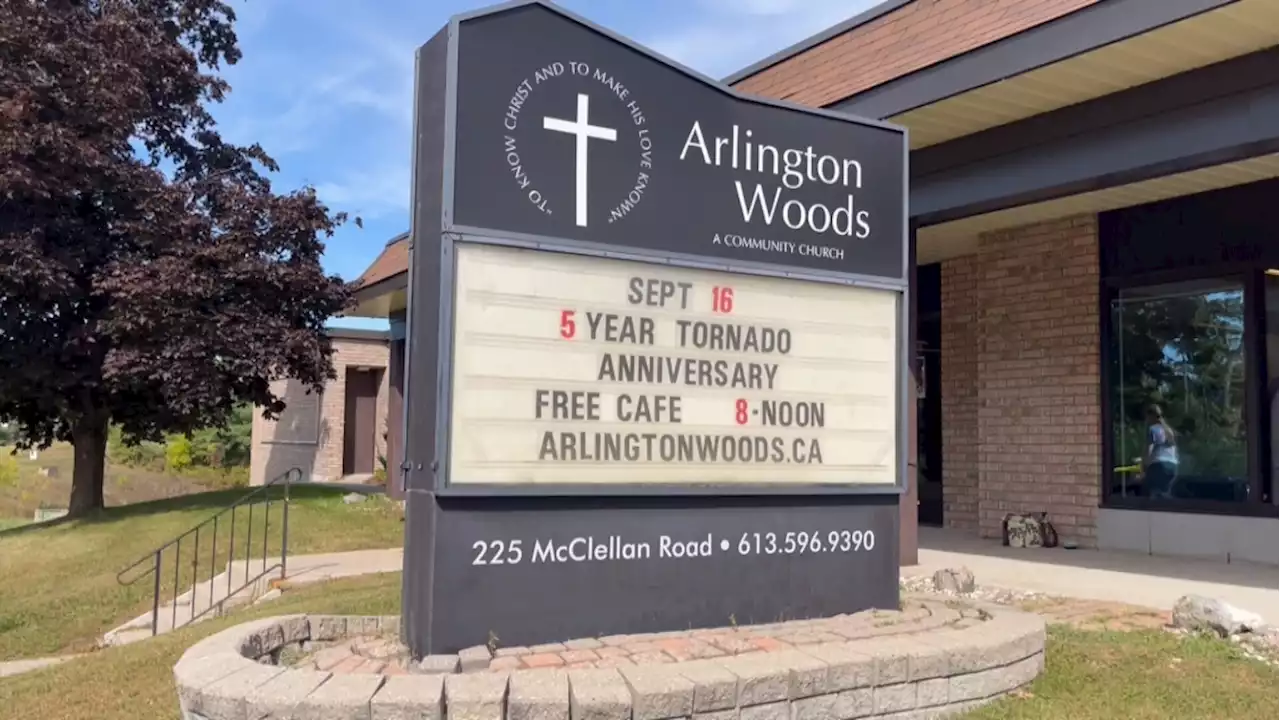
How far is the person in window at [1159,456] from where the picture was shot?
10742 mm

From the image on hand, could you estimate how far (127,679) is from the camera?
6.71m

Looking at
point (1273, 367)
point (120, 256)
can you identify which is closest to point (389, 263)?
point (120, 256)

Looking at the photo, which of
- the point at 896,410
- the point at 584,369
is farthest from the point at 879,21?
the point at 584,369

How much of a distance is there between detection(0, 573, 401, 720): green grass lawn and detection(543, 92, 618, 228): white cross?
3327 mm

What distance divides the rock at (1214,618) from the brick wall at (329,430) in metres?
23.5

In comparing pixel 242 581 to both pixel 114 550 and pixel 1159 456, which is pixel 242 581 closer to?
pixel 114 550

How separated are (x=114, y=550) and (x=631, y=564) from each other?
11.8 metres

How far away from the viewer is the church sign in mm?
5027

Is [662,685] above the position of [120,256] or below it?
below

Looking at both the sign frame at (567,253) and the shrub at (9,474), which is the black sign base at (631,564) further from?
the shrub at (9,474)

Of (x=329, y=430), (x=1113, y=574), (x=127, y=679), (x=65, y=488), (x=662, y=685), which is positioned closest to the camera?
(x=662, y=685)

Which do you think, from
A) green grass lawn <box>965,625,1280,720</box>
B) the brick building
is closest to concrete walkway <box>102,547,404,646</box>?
green grass lawn <box>965,625,1280,720</box>

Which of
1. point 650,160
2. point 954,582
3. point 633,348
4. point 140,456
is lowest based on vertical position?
point 140,456

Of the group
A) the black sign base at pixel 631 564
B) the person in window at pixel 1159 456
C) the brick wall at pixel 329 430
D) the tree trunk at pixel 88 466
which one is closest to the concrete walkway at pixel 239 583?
the black sign base at pixel 631 564
